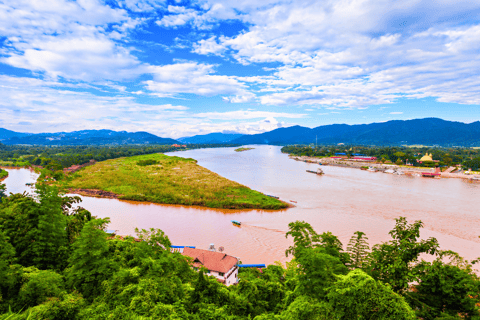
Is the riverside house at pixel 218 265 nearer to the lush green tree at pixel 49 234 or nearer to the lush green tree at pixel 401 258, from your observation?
the lush green tree at pixel 49 234

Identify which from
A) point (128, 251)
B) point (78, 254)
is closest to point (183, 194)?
point (128, 251)

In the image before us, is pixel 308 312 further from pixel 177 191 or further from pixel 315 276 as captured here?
pixel 177 191

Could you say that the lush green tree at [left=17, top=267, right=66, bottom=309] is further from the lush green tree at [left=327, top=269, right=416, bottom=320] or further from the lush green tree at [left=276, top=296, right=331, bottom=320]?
the lush green tree at [left=327, top=269, right=416, bottom=320]

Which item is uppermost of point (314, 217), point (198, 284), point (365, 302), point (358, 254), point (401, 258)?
point (365, 302)

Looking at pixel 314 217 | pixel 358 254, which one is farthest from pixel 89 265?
pixel 314 217

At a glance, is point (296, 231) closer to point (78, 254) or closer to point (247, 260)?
point (78, 254)

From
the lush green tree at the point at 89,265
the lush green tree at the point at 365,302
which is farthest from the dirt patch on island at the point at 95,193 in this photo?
the lush green tree at the point at 365,302
